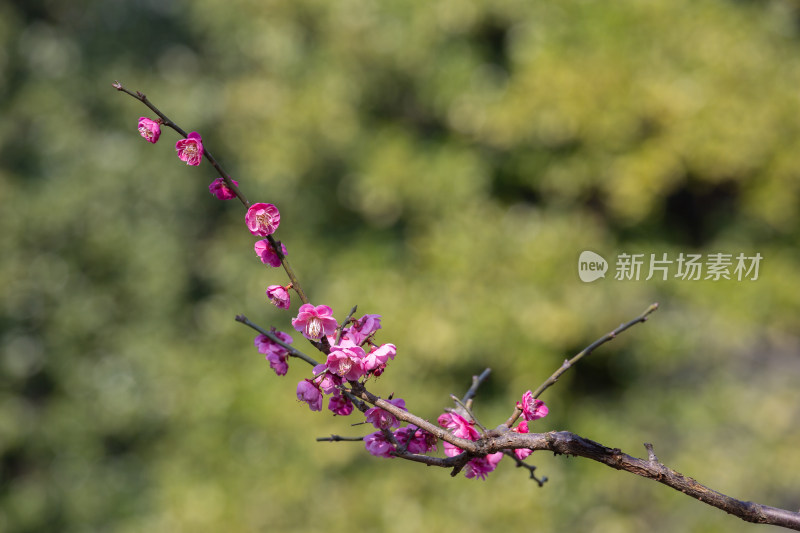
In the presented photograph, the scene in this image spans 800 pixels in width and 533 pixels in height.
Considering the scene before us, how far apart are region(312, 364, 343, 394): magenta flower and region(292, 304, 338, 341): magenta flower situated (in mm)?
36

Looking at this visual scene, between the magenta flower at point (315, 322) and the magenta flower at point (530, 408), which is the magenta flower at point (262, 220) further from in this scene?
the magenta flower at point (530, 408)

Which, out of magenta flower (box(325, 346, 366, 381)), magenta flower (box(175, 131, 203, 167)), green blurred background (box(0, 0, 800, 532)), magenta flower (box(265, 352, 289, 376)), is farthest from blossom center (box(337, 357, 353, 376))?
green blurred background (box(0, 0, 800, 532))

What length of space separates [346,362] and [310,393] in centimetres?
6

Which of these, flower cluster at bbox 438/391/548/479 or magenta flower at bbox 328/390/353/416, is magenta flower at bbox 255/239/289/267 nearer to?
magenta flower at bbox 328/390/353/416

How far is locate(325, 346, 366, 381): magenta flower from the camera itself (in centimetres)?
84

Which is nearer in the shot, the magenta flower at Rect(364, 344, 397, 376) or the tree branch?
the tree branch

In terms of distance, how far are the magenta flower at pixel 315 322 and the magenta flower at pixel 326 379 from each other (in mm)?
36

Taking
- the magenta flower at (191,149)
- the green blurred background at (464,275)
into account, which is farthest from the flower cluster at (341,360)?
the green blurred background at (464,275)

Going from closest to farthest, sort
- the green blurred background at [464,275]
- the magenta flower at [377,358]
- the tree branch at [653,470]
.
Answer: the tree branch at [653,470] < the magenta flower at [377,358] < the green blurred background at [464,275]

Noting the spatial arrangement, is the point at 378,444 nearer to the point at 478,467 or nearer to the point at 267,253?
the point at 478,467

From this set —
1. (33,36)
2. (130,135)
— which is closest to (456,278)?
(130,135)

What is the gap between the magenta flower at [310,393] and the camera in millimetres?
861

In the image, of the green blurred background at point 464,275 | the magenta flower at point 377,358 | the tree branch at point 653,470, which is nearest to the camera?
the tree branch at point 653,470

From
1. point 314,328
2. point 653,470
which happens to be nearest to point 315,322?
point 314,328
